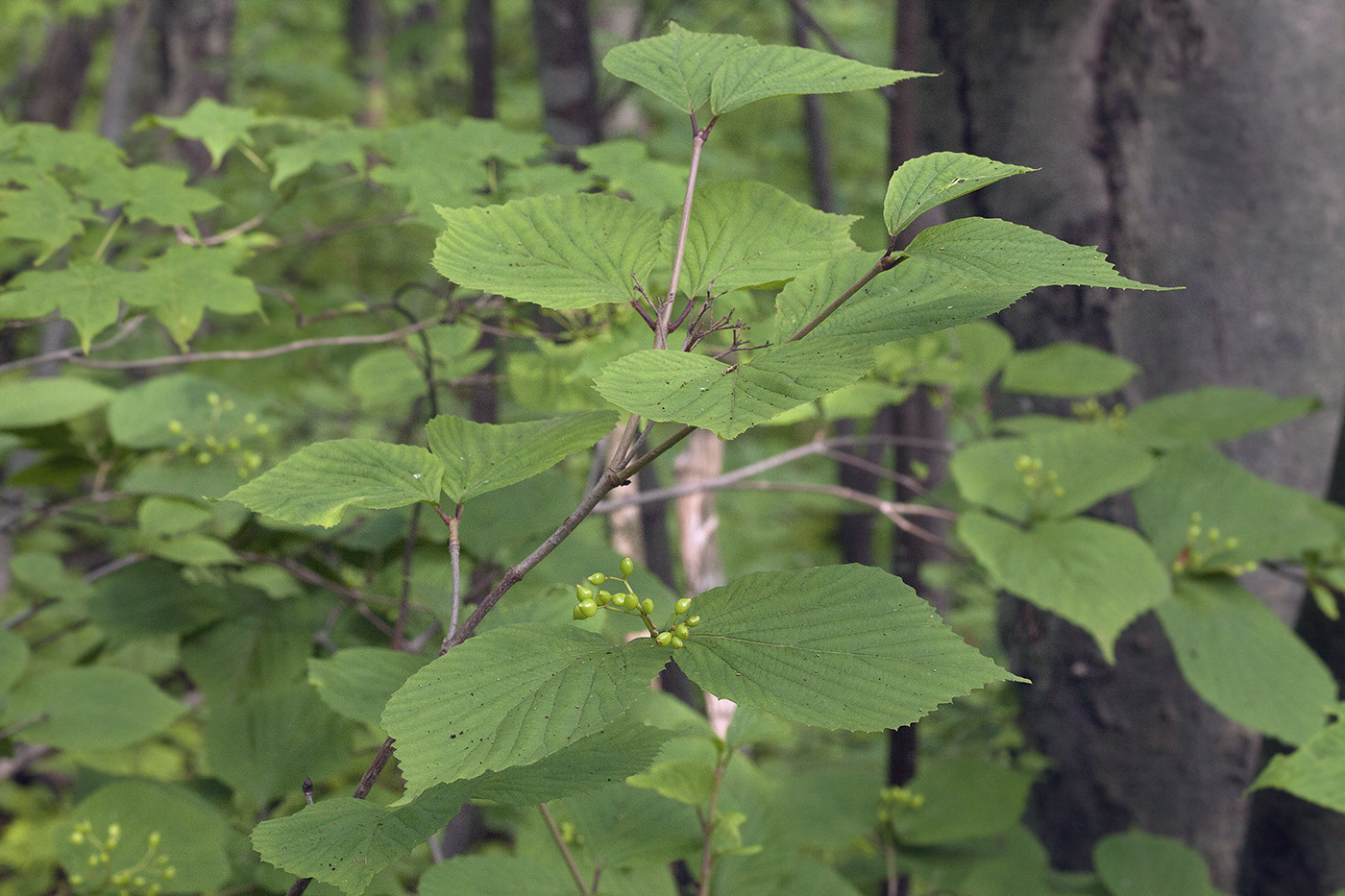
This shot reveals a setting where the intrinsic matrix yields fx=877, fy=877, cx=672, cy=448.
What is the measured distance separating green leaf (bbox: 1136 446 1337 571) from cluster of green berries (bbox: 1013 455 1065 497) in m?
0.13

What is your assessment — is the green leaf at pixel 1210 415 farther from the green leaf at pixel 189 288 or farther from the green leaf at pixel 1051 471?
the green leaf at pixel 189 288

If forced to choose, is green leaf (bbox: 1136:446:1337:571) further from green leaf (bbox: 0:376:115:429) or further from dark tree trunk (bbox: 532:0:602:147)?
green leaf (bbox: 0:376:115:429)

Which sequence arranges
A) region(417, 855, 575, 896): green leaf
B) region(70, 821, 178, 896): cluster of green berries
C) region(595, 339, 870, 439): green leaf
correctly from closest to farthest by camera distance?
region(595, 339, 870, 439): green leaf
region(417, 855, 575, 896): green leaf
region(70, 821, 178, 896): cluster of green berries

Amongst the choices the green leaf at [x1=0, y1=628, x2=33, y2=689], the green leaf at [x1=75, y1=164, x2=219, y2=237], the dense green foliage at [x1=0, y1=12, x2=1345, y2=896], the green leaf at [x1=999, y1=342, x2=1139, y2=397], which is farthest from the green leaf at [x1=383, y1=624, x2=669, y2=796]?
the green leaf at [x1=999, y1=342, x2=1139, y2=397]

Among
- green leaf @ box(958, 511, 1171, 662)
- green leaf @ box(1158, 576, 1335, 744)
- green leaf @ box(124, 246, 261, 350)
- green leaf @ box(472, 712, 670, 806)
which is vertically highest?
green leaf @ box(124, 246, 261, 350)

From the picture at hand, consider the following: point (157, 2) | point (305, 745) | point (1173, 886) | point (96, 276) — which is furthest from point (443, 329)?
point (157, 2)

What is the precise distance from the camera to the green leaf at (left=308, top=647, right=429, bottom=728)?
668 mm

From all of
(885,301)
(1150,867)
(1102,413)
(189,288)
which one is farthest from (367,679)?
(1102,413)

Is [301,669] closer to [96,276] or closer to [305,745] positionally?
[305,745]

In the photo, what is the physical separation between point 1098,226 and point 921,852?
3.69ft

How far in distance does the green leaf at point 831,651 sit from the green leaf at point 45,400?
1.24 m

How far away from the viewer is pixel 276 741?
1.14m

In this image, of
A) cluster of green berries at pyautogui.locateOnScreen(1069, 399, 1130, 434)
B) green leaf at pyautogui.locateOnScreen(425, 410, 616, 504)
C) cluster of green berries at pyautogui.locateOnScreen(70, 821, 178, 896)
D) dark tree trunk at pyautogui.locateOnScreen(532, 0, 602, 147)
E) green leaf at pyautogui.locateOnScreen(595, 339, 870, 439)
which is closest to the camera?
green leaf at pyautogui.locateOnScreen(595, 339, 870, 439)

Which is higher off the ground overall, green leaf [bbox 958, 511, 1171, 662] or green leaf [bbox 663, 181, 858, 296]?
green leaf [bbox 663, 181, 858, 296]
